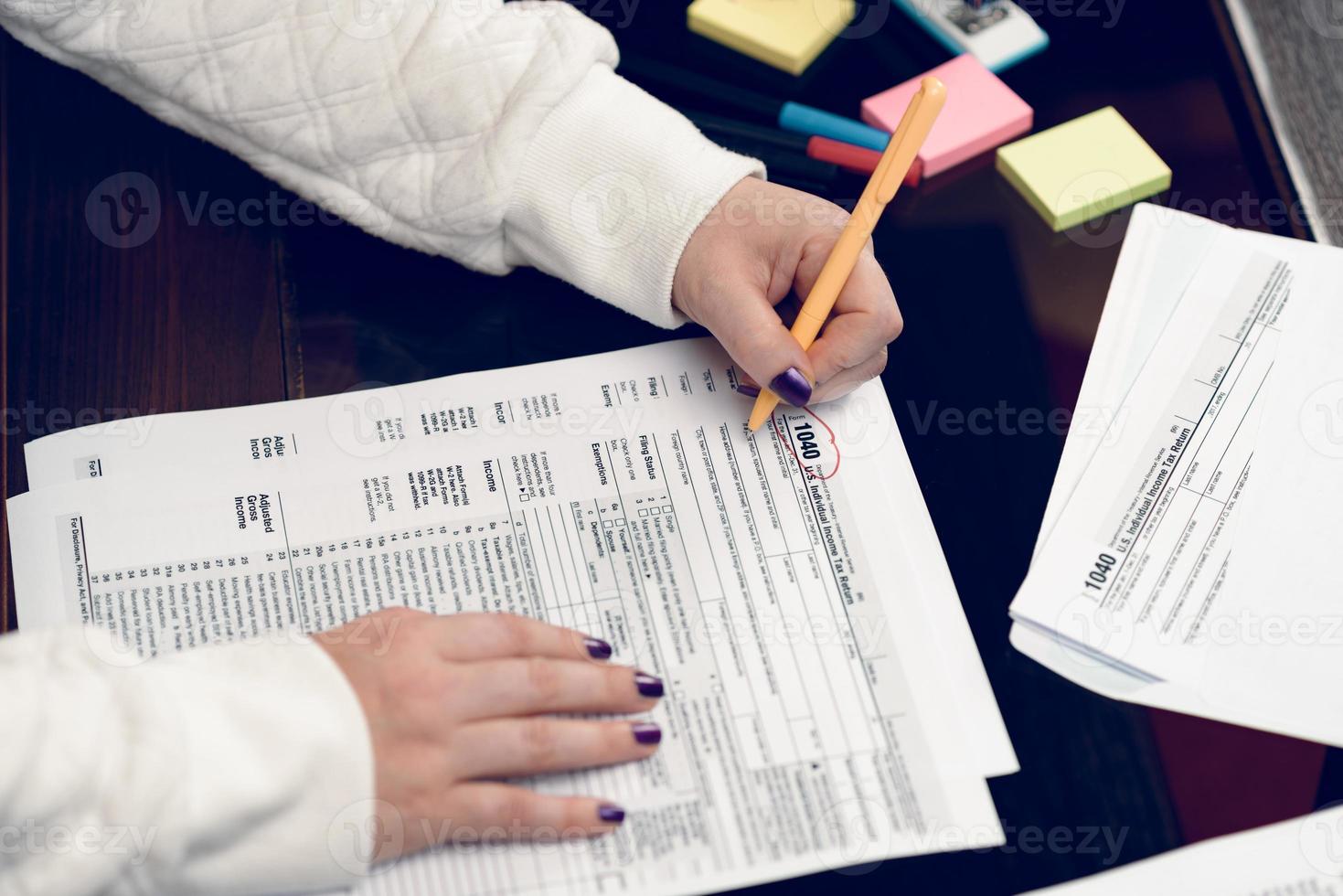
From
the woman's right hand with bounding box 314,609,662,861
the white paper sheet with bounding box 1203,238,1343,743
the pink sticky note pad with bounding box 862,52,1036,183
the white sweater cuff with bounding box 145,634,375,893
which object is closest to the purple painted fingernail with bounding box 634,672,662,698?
the woman's right hand with bounding box 314,609,662,861

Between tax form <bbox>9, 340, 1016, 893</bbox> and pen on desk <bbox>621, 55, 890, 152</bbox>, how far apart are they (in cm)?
18

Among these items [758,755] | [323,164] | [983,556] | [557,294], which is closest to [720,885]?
[758,755]

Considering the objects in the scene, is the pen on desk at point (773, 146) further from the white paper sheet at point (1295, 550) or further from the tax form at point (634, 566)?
the white paper sheet at point (1295, 550)

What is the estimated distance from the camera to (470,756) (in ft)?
1.58

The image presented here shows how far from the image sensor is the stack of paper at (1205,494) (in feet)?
1.72

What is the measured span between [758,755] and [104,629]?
1.03 feet

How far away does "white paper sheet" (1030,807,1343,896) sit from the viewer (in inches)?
18.7

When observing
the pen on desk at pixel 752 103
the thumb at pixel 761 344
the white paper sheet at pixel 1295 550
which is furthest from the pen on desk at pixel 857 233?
the white paper sheet at pixel 1295 550

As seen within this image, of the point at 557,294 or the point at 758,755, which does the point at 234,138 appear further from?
the point at 758,755

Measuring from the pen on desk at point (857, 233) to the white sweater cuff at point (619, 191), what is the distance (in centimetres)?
8

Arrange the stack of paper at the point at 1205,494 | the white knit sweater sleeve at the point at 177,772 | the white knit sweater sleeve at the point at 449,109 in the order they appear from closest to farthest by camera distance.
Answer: the white knit sweater sleeve at the point at 177,772
the stack of paper at the point at 1205,494
the white knit sweater sleeve at the point at 449,109

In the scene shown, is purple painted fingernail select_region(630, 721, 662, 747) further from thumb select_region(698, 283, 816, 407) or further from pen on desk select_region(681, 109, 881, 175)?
pen on desk select_region(681, 109, 881, 175)

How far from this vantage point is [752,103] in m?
0.71

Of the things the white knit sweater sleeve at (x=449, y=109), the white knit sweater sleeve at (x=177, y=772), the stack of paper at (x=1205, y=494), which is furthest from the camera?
the white knit sweater sleeve at (x=449, y=109)
